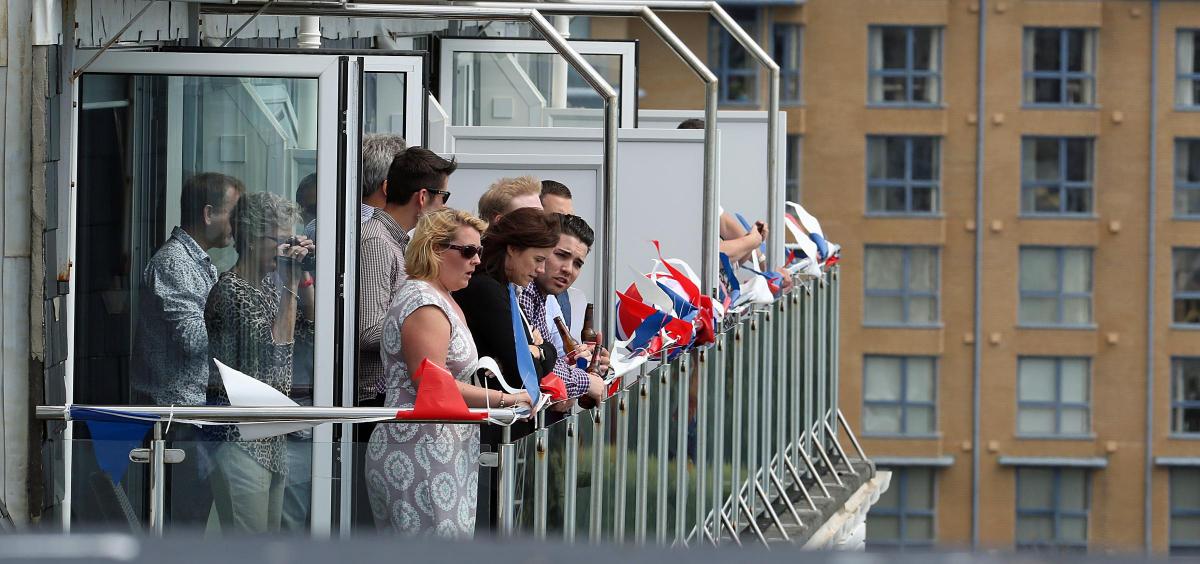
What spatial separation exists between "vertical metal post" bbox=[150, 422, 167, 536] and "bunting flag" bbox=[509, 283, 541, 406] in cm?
102

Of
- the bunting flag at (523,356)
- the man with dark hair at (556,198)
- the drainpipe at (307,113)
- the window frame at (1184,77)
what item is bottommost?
the bunting flag at (523,356)

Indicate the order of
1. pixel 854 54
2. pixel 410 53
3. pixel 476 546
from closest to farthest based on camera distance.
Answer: pixel 476 546
pixel 410 53
pixel 854 54

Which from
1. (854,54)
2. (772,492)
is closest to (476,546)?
(772,492)

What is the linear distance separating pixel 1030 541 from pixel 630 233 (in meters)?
47.1

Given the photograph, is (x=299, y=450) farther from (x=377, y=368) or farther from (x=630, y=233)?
(x=630, y=233)

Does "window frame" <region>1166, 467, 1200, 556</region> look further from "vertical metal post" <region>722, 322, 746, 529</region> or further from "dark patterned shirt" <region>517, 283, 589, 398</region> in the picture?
"dark patterned shirt" <region>517, 283, 589, 398</region>

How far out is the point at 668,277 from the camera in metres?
8.07

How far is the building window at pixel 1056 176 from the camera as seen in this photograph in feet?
176

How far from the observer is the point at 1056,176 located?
176 feet

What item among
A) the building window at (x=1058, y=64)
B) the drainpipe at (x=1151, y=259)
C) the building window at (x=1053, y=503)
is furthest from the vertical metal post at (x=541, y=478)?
the building window at (x=1053, y=503)

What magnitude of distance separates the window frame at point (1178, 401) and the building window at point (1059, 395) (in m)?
2.14

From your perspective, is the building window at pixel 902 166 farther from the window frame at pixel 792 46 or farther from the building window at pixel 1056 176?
the window frame at pixel 792 46

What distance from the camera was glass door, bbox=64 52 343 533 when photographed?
6203mm

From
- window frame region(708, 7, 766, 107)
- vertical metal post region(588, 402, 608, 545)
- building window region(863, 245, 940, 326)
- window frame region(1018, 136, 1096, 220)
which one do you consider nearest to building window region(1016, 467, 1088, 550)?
building window region(863, 245, 940, 326)
